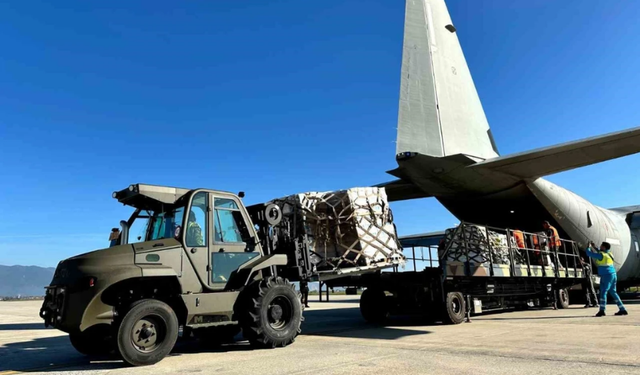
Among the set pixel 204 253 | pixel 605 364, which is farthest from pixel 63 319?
pixel 605 364

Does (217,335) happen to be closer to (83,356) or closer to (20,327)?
(83,356)

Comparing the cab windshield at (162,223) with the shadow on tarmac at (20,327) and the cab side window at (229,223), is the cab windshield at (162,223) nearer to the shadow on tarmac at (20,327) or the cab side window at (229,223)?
the cab side window at (229,223)

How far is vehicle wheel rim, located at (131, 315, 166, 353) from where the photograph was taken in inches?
225

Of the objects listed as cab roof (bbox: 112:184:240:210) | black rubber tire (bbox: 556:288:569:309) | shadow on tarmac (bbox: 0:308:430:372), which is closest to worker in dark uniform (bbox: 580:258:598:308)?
black rubber tire (bbox: 556:288:569:309)

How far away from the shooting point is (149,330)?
583 cm

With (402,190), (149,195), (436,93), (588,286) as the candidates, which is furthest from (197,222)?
(588,286)

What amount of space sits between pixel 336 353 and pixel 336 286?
4.63 meters

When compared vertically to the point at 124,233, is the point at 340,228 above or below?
above

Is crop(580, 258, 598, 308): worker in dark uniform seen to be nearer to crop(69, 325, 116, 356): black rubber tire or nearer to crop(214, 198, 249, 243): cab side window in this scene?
crop(214, 198, 249, 243): cab side window

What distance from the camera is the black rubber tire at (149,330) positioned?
18.1 feet

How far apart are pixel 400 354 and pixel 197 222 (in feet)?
11.9

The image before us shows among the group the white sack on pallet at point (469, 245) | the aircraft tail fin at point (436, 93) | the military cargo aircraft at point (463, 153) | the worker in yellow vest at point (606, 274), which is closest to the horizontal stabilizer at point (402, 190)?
the military cargo aircraft at point (463, 153)

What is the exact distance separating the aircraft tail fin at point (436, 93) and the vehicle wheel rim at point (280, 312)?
608 centimetres

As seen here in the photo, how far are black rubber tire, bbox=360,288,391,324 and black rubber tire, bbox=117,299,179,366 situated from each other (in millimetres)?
6123
